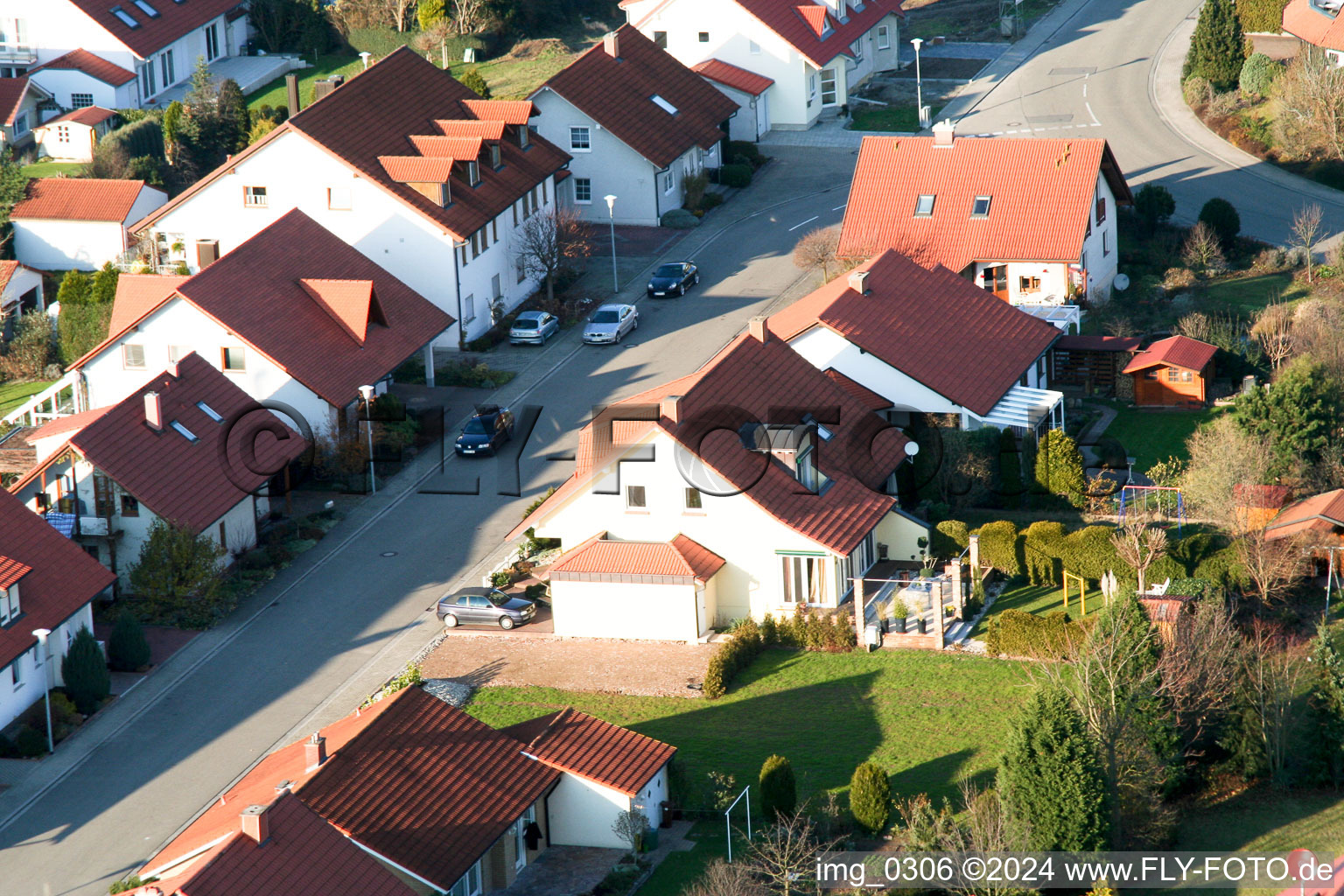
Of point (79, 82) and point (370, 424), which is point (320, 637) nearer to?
point (370, 424)

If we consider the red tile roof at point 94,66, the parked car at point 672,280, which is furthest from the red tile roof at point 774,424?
the red tile roof at point 94,66

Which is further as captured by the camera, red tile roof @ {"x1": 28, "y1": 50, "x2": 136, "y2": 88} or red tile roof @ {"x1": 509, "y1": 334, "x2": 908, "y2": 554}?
red tile roof @ {"x1": 28, "y1": 50, "x2": 136, "y2": 88}

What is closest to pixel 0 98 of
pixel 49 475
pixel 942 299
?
pixel 49 475

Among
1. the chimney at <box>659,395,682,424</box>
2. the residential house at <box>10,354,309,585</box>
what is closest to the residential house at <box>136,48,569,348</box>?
the residential house at <box>10,354,309,585</box>

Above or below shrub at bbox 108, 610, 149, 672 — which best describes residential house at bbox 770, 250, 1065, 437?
above

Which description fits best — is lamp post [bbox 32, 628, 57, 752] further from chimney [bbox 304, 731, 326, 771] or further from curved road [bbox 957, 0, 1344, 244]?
curved road [bbox 957, 0, 1344, 244]
